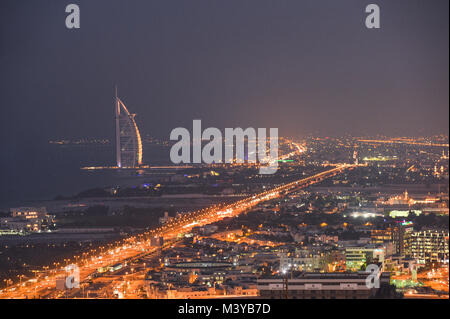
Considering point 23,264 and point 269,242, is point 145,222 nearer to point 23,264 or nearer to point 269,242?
point 269,242

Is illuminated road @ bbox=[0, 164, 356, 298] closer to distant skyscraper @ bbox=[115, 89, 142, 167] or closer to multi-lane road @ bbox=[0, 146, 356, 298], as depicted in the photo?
multi-lane road @ bbox=[0, 146, 356, 298]

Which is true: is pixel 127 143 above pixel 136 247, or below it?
above

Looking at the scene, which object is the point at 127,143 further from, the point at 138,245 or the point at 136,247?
the point at 136,247

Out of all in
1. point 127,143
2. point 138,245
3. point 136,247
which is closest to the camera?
point 136,247

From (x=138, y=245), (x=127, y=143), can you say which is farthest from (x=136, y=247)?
(x=127, y=143)

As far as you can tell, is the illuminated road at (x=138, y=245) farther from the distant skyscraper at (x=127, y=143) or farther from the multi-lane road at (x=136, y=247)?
the distant skyscraper at (x=127, y=143)

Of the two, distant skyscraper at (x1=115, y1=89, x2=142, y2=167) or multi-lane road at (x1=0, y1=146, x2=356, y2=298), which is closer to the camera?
multi-lane road at (x1=0, y1=146, x2=356, y2=298)

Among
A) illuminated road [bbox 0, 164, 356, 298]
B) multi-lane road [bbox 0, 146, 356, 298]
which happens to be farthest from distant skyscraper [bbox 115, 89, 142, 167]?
multi-lane road [bbox 0, 146, 356, 298]
